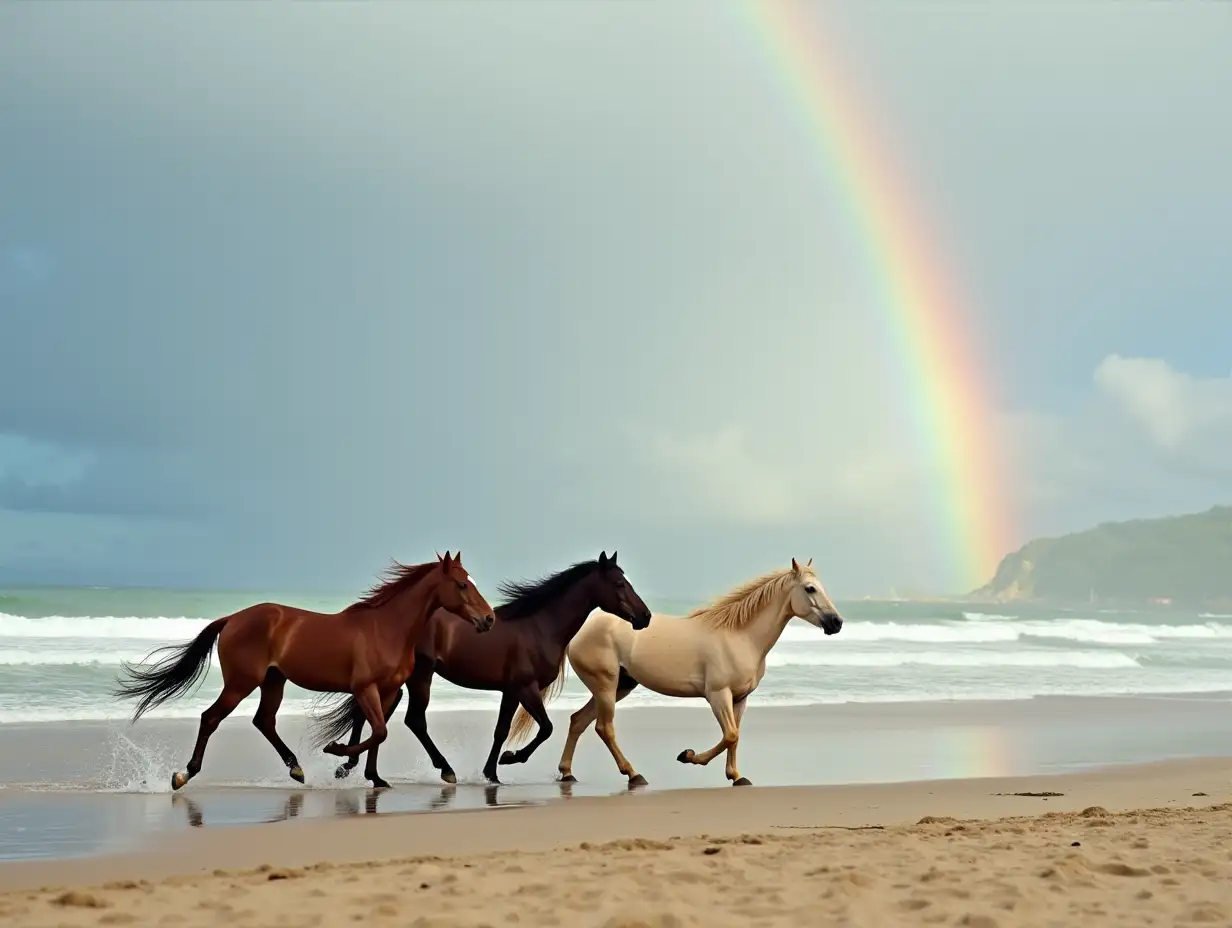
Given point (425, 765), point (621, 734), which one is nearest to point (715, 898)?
point (425, 765)

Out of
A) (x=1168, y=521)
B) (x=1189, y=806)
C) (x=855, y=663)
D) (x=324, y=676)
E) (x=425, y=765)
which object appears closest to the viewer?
(x=1189, y=806)

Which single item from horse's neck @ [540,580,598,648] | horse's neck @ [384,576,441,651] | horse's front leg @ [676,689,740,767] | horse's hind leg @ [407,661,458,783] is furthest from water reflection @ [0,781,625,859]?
horse's neck @ [540,580,598,648]

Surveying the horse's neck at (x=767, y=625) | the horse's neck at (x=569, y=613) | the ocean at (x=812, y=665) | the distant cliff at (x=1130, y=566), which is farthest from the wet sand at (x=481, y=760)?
the distant cliff at (x=1130, y=566)

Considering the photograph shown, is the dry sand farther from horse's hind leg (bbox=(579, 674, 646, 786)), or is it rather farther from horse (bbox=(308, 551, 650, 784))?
horse (bbox=(308, 551, 650, 784))

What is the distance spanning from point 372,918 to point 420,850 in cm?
212

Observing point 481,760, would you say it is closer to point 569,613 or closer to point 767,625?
point 569,613

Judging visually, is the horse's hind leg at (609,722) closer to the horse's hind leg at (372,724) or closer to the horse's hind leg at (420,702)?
the horse's hind leg at (420,702)

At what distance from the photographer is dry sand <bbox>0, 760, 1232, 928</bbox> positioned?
5223 mm

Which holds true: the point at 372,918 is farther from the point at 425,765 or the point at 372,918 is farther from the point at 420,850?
the point at 425,765

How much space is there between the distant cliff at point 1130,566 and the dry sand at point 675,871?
13170 cm

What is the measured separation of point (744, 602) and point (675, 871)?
5059mm

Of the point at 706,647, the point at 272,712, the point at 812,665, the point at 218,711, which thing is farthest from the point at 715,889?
the point at 812,665

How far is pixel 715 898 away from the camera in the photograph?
5.54 m

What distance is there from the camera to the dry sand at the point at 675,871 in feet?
17.1
